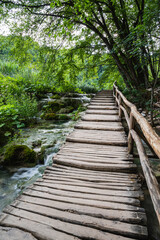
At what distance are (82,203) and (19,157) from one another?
2909mm

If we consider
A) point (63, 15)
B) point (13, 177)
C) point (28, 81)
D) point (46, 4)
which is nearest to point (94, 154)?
point (13, 177)

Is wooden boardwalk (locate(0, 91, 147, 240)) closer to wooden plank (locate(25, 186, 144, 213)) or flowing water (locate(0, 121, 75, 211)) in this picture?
wooden plank (locate(25, 186, 144, 213))

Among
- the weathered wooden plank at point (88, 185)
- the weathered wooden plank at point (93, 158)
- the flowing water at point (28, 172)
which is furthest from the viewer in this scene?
the flowing water at point (28, 172)

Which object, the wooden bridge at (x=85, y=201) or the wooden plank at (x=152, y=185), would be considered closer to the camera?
the wooden plank at (x=152, y=185)

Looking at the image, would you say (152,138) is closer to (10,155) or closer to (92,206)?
(92,206)

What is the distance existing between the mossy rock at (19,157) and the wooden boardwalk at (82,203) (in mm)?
1577

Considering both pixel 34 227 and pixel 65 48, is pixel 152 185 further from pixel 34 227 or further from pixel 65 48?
pixel 65 48

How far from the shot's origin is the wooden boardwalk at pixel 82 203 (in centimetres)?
134

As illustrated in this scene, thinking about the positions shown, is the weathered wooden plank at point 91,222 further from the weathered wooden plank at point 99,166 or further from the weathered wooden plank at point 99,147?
the weathered wooden plank at point 99,147

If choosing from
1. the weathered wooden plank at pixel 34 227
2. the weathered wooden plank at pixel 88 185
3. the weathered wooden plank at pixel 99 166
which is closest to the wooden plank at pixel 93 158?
the weathered wooden plank at pixel 99 166

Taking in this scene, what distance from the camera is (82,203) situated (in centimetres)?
169

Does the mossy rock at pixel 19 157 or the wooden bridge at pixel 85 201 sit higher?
the wooden bridge at pixel 85 201

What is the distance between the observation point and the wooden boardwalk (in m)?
1.34

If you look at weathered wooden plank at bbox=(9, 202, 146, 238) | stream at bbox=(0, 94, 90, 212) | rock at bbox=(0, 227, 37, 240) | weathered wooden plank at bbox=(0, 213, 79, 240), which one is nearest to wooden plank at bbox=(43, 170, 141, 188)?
weathered wooden plank at bbox=(9, 202, 146, 238)
